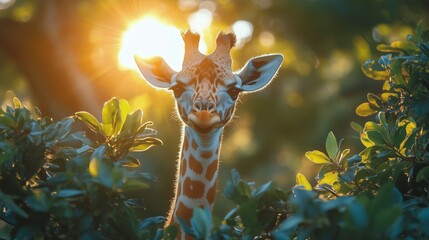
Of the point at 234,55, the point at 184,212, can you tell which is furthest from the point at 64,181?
the point at 234,55

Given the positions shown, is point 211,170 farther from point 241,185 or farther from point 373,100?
point 241,185

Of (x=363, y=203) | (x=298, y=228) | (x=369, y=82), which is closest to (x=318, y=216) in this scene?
(x=363, y=203)

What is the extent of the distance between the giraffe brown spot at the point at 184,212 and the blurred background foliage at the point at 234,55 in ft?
29.2

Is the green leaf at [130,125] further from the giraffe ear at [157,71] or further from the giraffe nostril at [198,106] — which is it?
the giraffe ear at [157,71]

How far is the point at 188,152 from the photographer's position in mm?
5383

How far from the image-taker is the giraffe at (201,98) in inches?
195

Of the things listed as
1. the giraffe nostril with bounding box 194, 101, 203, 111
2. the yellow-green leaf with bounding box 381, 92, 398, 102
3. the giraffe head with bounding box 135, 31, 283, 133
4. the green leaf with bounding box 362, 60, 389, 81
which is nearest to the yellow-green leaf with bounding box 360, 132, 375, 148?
the yellow-green leaf with bounding box 381, 92, 398, 102

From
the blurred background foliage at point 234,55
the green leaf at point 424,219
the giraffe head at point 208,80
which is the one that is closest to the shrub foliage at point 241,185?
the green leaf at point 424,219

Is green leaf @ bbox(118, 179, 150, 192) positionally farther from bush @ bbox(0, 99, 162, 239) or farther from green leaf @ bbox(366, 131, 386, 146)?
green leaf @ bbox(366, 131, 386, 146)

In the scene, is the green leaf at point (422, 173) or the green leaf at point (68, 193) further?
the green leaf at point (422, 173)

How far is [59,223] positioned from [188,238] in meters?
1.33

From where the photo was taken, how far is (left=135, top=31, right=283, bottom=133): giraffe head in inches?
192

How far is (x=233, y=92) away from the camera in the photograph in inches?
203

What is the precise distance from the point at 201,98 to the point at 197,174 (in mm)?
691
